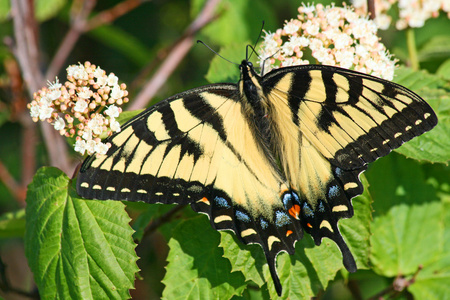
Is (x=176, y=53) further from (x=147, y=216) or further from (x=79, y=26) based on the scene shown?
(x=147, y=216)

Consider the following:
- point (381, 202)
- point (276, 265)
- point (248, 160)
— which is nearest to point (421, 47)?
point (381, 202)

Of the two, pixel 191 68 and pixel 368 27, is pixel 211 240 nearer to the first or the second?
pixel 368 27

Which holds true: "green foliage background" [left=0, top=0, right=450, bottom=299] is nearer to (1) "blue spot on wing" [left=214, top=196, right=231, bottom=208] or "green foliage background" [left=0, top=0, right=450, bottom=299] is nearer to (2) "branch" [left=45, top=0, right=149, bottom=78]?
(1) "blue spot on wing" [left=214, top=196, right=231, bottom=208]

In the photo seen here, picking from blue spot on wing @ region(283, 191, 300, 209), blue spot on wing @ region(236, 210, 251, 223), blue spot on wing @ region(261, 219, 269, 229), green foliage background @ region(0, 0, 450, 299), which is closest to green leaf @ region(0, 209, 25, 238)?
green foliage background @ region(0, 0, 450, 299)

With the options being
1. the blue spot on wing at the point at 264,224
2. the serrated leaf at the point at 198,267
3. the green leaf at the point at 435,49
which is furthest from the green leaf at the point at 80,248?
the green leaf at the point at 435,49

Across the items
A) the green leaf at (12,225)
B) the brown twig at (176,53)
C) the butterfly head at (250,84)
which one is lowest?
the green leaf at (12,225)

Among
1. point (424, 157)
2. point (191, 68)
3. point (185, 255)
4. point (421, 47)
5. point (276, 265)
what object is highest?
point (191, 68)

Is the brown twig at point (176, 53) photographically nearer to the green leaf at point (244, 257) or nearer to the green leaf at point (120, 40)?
the green leaf at point (120, 40)
